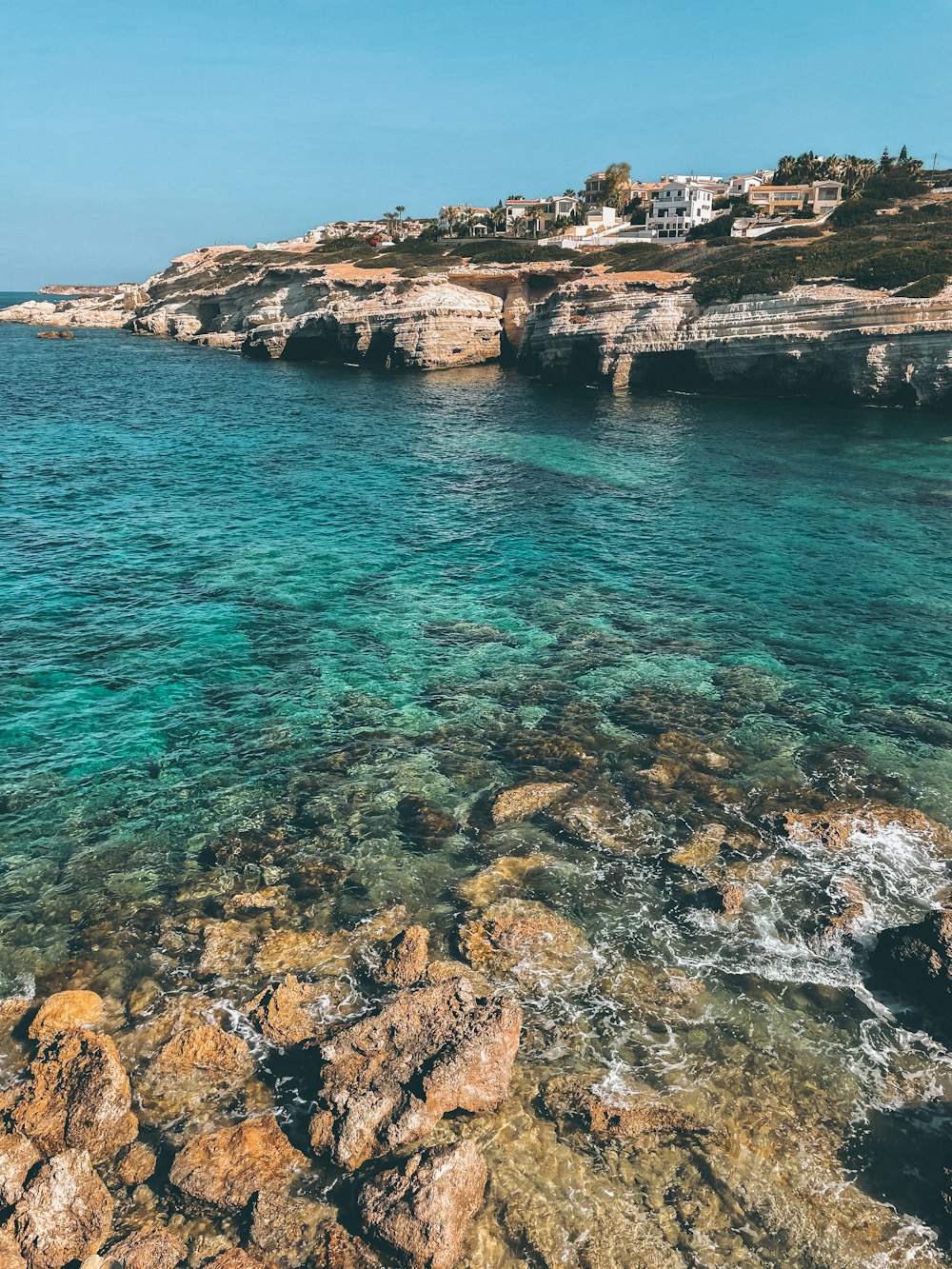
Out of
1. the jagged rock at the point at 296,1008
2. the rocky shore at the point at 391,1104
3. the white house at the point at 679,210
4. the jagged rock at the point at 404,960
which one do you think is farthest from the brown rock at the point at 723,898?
the white house at the point at 679,210

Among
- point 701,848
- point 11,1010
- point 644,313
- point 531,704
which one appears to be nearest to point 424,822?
point 531,704

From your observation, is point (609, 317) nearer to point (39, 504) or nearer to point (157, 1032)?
point (39, 504)

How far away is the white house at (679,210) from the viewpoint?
→ 130m

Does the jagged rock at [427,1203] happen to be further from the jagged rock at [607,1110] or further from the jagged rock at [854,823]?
the jagged rock at [854,823]

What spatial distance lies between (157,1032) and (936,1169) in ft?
43.9

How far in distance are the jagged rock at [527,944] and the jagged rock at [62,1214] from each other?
7.20 metres

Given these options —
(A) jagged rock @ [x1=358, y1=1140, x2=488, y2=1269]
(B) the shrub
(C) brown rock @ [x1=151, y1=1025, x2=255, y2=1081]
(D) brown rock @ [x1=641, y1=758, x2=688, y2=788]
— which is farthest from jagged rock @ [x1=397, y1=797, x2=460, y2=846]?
(B) the shrub

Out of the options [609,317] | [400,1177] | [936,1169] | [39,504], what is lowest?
[936,1169]

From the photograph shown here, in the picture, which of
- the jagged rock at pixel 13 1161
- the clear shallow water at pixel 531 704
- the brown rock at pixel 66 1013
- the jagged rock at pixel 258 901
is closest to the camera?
the jagged rock at pixel 13 1161

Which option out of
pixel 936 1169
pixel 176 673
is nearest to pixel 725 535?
pixel 176 673

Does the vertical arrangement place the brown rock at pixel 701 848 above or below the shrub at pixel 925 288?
below

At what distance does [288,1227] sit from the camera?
11000mm

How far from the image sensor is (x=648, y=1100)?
1266 cm

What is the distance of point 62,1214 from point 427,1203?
5.31 meters
